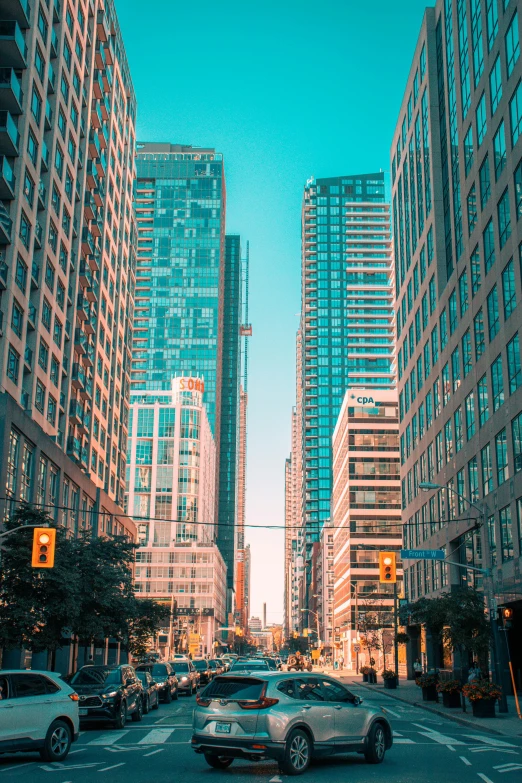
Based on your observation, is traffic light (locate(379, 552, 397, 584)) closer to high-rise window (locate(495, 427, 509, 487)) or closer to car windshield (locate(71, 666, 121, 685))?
high-rise window (locate(495, 427, 509, 487))

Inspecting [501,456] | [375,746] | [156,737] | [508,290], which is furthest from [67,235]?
[375,746]

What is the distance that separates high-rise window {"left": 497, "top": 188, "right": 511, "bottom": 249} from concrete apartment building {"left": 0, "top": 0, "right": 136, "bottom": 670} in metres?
25.7

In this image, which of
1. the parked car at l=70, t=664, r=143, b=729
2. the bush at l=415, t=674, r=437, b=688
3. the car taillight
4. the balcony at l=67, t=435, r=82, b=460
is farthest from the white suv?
the balcony at l=67, t=435, r=82, b=460

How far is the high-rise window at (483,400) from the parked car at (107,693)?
25.8 metres

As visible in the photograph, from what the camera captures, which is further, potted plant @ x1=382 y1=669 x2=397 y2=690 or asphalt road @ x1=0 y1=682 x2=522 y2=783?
potted plant @ x1=382 y1=669 x2=397 y2=690

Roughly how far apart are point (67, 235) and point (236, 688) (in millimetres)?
49726

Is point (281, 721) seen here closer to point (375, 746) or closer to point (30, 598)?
point (375, 746)

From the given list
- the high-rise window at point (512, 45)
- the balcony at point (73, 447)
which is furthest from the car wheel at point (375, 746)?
the balcony at point (73, 447)

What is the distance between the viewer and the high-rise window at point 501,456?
4094cm

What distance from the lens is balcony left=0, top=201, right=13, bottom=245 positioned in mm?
43344

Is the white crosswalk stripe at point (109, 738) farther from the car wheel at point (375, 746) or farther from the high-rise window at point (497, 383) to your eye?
the high-rise window at point (497, 383)

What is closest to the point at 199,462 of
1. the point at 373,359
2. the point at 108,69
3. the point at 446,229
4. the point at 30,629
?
the point at 373,359

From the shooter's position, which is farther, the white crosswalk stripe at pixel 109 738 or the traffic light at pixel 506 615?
the traffic light at pixel 506 615

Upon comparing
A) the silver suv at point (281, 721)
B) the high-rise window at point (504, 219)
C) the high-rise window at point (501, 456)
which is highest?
the high-rise window at point (504, 219)
